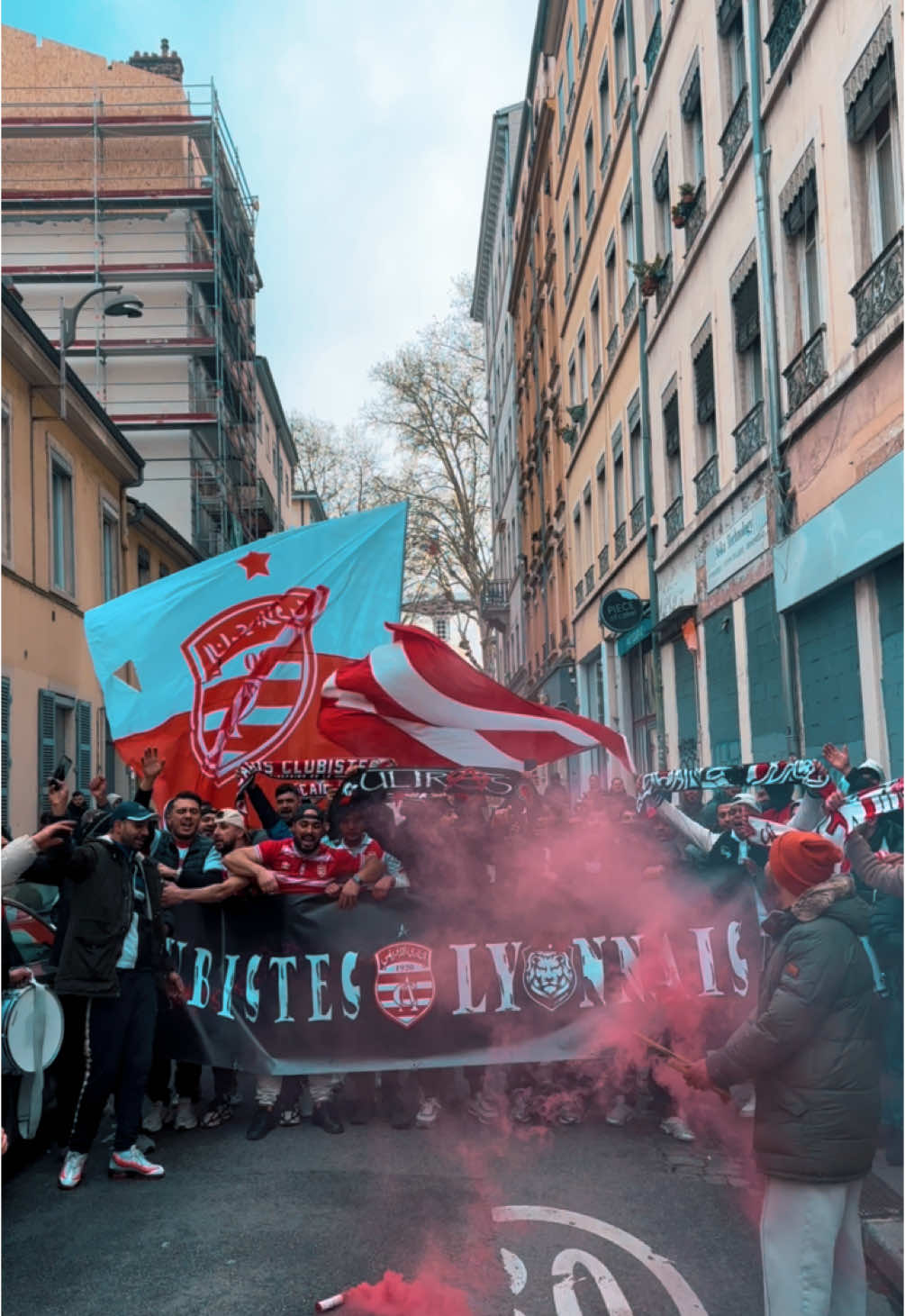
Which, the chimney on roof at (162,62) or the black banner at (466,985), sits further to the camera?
the chimney on roof at (162,62)

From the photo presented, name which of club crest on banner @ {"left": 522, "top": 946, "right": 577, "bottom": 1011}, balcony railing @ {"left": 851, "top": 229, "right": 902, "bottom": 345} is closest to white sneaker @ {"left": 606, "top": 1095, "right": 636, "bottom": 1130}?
club crest on banner @ {"left": 522, "top": 946, "right": 577, "bottom": 1011}

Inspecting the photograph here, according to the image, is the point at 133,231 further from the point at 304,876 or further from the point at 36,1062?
the point at 36,1062

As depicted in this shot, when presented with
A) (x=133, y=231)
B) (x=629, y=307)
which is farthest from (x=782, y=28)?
(x=133, y=231)

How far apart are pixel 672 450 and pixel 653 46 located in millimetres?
6059

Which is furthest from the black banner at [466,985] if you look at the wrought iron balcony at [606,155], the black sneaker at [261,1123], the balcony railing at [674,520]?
the wrought iron balcony at [606,155]

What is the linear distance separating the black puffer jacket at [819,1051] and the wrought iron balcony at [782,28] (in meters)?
10.7

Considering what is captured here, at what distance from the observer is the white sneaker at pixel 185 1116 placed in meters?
7.67

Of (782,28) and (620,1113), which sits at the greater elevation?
(782,28)

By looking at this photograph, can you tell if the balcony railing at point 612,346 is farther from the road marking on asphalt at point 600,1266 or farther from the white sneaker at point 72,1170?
the road marking on asphalt at point 600,1266

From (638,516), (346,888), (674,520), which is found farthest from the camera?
(638,516)

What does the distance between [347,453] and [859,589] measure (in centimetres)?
5095

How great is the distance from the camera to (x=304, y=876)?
7.91 m

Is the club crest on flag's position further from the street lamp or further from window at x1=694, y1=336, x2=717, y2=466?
the street lamp

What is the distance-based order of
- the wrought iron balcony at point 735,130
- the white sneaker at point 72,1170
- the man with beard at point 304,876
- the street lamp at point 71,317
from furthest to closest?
the street lamp at point 71,317, the wrought iron balcony at point 735,130, the man with beard at point 304,876, the white sneaker at point 72,1170
